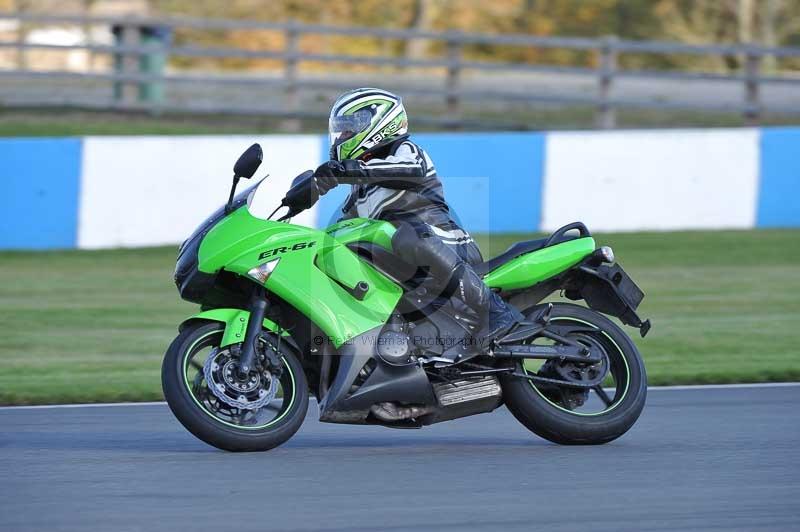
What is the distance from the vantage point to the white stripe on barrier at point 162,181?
12648 millimetres

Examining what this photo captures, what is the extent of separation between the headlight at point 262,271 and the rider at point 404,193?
0.48 meters

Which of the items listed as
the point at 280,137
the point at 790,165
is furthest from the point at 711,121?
the point at 280,137

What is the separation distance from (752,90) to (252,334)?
1589 cm

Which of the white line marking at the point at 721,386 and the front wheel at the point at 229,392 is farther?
the white line marking at the point at 721,386

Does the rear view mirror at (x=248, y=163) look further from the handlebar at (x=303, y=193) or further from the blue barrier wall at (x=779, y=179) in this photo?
the blue barrier wall at (x=779, y=179)

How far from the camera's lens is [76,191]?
12.6 m

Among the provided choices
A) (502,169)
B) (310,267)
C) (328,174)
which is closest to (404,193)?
(328,174)

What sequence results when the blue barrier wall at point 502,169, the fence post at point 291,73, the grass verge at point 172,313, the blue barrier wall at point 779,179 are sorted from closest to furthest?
the grass verge at point 172,313
the blue barrier wall at point 502,169
the blue barrier wall at point 779,179
the fence post at point 291,73

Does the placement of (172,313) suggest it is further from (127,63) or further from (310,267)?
(127,63)

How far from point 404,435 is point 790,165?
9.45m

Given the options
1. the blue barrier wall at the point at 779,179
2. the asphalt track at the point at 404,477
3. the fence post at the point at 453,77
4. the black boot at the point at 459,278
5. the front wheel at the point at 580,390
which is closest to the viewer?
the asphalt track at the point at 404,477

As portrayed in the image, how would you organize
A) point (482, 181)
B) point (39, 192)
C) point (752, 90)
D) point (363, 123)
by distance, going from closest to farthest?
1. point (363, 123)
2. point (39, 192)
3. point (482, 181)
4. point (752, 90)

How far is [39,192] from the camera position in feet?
40.9

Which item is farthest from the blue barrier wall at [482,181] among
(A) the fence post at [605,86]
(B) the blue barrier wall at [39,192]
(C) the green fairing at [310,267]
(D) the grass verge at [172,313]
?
(C) the green fairing at [310,267]
